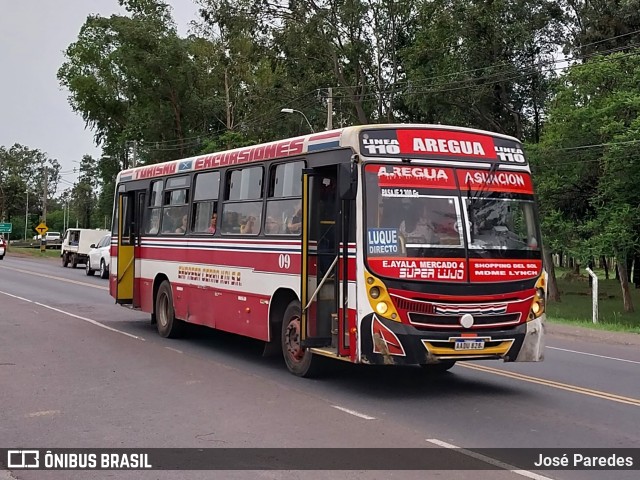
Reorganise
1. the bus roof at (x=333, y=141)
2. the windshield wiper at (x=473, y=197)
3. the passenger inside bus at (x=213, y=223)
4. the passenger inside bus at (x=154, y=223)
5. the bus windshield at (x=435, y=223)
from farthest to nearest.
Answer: the passenger inside bus at (x=154, y=223), the passenger inside bus at (x=213, y=223), the bus roof at (x=333, y=141), the windshield wiper at (x=473, y=197), the bus windshield at (x=435, y=223)

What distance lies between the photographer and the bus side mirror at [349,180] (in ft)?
30.2

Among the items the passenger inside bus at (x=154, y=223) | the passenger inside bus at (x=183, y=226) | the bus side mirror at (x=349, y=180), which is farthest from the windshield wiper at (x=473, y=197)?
the passenger inside bus at (x=154, y=223)

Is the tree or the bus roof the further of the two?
the tree

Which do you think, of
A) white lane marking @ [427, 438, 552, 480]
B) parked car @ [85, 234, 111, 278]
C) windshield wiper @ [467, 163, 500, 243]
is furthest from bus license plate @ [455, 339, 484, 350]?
parked car @ [85, 234, 111, 278]

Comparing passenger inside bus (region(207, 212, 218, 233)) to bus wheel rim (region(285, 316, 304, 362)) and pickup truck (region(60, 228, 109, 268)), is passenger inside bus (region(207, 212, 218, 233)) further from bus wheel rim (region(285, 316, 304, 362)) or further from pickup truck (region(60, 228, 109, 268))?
pickup truck (region(60, 228, 109, 268))

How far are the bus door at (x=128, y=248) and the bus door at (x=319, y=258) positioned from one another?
697 centimetres

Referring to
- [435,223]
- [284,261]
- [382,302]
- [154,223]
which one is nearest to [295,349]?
[284,261]

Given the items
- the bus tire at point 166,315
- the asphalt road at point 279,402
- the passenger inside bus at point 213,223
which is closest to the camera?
the asphalt road at point 279,402

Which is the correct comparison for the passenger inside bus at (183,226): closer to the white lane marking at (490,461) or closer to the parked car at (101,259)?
the white lane marking at (490,461)

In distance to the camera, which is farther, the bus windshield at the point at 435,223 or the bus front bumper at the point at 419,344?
the bus windshield at the point at 435,223

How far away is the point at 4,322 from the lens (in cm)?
1691

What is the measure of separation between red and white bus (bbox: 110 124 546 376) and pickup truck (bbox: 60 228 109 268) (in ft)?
100

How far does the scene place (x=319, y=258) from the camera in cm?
1009

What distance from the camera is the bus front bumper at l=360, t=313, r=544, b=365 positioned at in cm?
894
